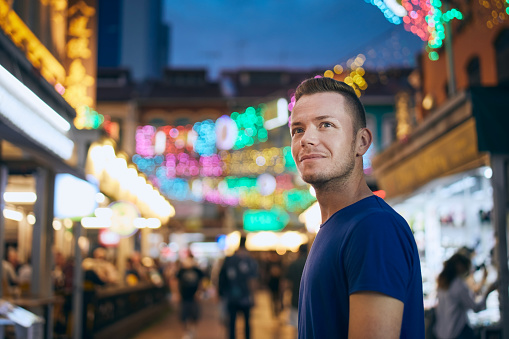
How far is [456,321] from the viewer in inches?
247

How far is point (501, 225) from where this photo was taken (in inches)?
233

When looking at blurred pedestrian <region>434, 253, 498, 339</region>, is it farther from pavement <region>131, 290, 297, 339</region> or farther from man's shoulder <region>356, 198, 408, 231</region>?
pavement <region>131, 290, 297, 339</region>

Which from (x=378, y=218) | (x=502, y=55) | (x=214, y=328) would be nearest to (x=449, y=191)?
(x=502, y=55)

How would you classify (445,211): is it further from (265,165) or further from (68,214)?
(265,165)

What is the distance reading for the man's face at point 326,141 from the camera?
1956 mm

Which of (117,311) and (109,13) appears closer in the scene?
(117,311)

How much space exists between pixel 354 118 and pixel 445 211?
8.92m

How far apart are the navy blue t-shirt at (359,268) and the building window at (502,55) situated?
389 inches

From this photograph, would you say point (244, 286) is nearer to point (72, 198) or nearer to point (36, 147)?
point (72, 198)

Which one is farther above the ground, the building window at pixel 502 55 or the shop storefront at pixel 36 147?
the building window at pixel 502 55

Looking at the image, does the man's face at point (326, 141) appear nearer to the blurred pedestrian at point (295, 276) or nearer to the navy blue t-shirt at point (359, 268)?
the navy blue t-shirt at point (359, 268)

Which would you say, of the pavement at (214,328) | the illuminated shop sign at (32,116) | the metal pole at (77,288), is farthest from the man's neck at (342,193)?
the pavement at (214,328)

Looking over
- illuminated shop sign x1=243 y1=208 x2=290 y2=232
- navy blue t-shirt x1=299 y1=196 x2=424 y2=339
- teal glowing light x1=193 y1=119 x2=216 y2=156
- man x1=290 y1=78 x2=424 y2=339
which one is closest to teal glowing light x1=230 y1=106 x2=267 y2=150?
illuminated shop sign x1=243 y1=208 x2=290 y2=232

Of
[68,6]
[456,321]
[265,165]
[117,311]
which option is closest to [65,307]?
[117,311]
